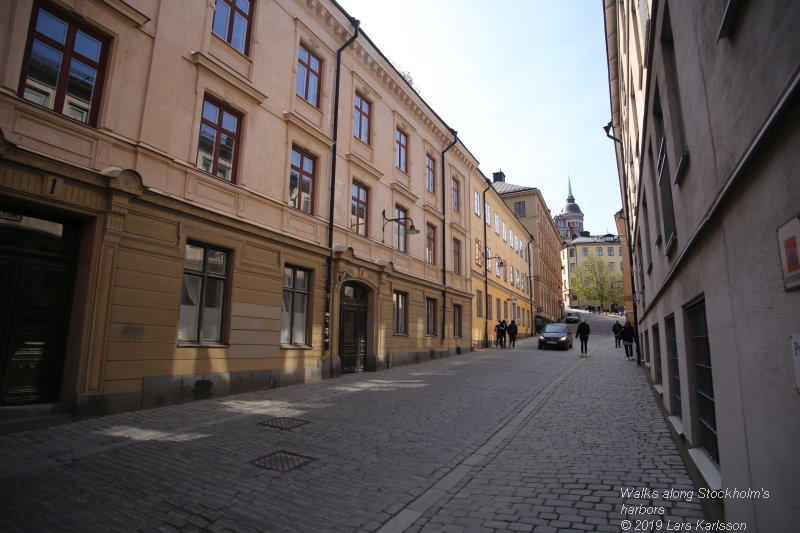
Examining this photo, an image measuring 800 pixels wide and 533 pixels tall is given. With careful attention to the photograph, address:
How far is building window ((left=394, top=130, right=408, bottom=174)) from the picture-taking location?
1949 centimetres

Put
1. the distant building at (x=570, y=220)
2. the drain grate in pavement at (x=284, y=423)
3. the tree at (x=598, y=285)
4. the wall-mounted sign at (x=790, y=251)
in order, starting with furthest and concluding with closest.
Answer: the distant building at (x=570, y=220) → the tree at (x=598, y=285) → the drain grate in pavement at (x=284, y=423) → the wall-mounted sign at (x=790, y=251)

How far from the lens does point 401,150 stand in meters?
20.1

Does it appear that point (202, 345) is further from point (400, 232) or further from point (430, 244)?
point (430, 244)

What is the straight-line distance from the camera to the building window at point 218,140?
34.9ft

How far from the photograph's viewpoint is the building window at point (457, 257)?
25141 mm

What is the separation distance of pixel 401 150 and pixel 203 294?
12.3 metres

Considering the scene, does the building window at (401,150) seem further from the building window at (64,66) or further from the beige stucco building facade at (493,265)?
the building window at (64,66)

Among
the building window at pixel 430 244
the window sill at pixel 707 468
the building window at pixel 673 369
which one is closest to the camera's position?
the window sill at pixel 707 468

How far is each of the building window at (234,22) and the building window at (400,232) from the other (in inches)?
349

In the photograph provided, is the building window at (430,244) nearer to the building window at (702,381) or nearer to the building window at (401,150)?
the building window at (401,150)

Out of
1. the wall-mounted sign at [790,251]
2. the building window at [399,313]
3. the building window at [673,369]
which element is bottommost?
the building window at [673,369]

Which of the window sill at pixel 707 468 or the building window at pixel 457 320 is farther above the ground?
the building window at pixel 457 320

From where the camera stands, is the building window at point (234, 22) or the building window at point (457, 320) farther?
the building window at point (457, 320)

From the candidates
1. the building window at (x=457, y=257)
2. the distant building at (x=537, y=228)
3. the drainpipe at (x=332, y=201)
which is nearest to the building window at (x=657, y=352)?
the drainpipe at (x=332, y=201)
